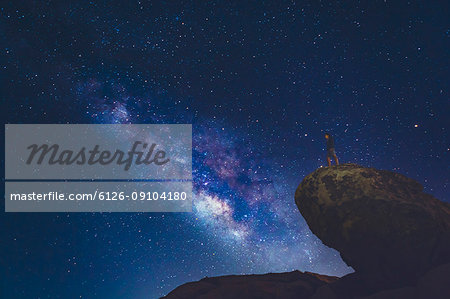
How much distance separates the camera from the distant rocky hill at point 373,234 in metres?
9.52

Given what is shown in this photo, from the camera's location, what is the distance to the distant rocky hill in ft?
31.2

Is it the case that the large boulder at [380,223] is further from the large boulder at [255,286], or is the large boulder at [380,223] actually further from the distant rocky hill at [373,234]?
the large boulder at [255,286]

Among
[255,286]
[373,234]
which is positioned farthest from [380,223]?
[255,286]

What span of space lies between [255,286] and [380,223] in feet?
19.1

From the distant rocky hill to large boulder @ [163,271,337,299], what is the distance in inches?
1.7

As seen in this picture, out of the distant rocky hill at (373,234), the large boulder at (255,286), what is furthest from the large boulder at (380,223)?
the large boulder at (255,286)

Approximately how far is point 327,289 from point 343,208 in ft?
11.3

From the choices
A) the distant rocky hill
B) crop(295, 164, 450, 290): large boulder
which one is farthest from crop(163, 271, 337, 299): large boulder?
crop(295, 164, 450, 290): large boulder

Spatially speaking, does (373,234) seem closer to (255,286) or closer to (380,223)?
(380,223)

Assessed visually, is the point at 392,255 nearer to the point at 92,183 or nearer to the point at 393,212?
the point at 393,212

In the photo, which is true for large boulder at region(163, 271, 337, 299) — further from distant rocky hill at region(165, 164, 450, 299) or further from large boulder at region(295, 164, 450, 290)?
large boulder at region(295, 164, 450, 290)

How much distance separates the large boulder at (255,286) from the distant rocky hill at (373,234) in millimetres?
43

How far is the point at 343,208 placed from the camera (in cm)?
1039

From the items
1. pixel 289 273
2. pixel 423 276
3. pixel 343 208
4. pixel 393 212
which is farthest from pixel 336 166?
pixel 289 273
